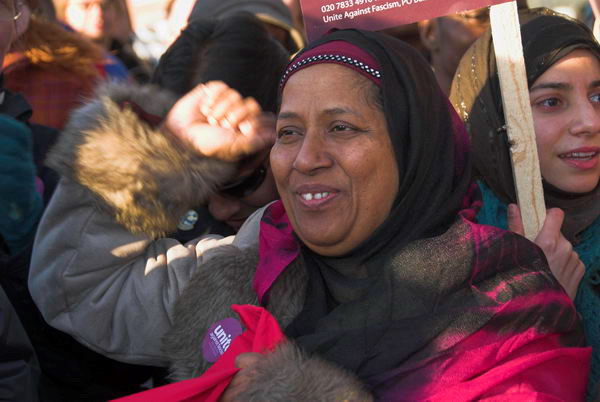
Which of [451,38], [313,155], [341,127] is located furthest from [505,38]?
[451,38]

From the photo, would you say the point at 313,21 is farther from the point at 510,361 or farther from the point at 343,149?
the point at 510,361

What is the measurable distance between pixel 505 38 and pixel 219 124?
952 millimetres

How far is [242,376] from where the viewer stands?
2.19m

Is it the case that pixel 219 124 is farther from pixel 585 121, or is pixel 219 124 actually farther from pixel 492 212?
pixel 585 121

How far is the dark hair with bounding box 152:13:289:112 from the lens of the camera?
318 centimetres

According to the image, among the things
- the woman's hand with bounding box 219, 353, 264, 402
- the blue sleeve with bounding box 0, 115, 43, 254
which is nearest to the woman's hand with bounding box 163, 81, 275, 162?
the blue sleeve with bounding box 0, 115, 43, 254

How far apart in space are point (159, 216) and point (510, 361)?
116 cm

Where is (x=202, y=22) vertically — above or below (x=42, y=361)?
above

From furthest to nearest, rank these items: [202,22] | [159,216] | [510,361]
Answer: [202,22] → [159,216] → [510,361]

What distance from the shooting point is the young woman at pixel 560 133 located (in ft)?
9.59

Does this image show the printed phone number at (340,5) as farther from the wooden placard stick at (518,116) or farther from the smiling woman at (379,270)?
the wooden placard stick at (518,116)

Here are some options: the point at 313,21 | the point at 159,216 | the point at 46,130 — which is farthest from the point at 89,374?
the point at 313,21

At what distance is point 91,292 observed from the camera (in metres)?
2.71

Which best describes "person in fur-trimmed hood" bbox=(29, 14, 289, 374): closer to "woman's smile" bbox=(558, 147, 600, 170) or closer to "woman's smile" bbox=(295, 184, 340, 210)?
"woman's smile" bbox=(295, 184, 340, 210)
